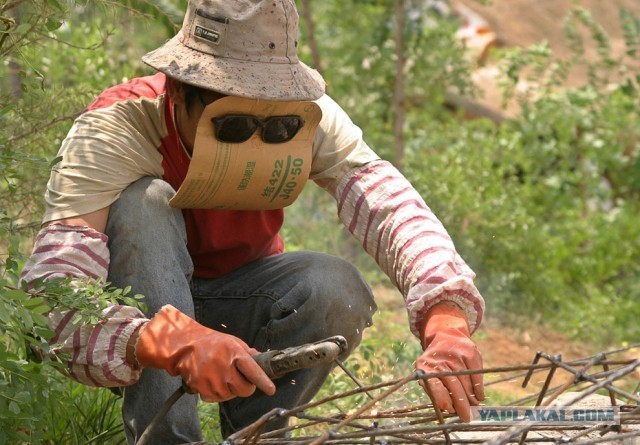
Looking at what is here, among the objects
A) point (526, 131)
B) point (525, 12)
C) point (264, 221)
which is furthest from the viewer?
point (525, 12)

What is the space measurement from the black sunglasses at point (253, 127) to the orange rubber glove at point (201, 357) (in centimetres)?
52

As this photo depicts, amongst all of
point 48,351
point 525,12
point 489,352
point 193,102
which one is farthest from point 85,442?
point 525,12

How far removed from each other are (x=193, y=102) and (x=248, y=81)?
21 cm

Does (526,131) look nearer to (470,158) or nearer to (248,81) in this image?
(470,158)

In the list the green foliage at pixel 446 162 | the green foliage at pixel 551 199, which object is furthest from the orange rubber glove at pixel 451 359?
the green foliage at pixel 551 199

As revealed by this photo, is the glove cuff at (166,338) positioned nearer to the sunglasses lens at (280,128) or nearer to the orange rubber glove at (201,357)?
the orange rubber glove at (201,357)

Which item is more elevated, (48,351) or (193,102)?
(193,102)

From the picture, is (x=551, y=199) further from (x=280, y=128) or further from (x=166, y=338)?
(x=166, y=338)

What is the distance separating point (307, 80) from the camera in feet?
9.25

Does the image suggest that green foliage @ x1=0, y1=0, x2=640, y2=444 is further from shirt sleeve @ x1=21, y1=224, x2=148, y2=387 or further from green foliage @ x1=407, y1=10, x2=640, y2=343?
shirt sleeve @ x1=21, y1=224, x2=148, y2=387

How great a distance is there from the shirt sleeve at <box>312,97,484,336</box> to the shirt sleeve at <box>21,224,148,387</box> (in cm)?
70

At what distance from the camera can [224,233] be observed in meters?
3.04

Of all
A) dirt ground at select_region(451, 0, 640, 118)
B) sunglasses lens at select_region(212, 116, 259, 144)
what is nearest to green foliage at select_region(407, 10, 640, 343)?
dirt ground at select_region(451, 0, 640, 118)

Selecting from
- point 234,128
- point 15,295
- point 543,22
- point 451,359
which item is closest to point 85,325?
point 15,295
